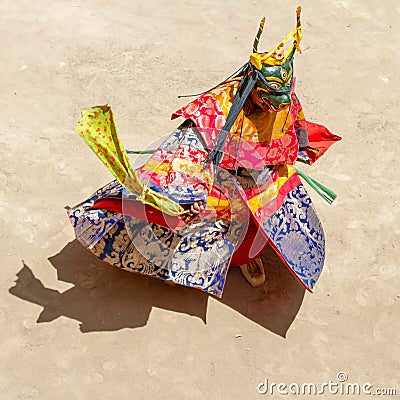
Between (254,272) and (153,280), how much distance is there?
0.63 meters

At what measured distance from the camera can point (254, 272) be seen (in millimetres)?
4785

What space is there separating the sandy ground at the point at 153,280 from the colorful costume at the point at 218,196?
362mm

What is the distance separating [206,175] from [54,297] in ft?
4.21

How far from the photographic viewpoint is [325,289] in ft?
16.0

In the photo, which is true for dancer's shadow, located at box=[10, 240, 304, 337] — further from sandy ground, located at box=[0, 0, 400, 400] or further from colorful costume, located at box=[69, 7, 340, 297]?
colorful costume, located at box=[69, 7, 340, 297]

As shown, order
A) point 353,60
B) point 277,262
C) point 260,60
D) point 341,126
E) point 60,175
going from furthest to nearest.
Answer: point 353,60 < point 341,126 < point 60,175 < point 277,262 < point 260,60

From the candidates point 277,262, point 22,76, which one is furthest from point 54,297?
point 22,76

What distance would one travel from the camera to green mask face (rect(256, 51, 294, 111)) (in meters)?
3.95

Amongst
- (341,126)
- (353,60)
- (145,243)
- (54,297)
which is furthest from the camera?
(353,60)

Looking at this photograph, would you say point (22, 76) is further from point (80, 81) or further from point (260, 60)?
point (260, 60)

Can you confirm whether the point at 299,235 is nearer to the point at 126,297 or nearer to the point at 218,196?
the point at 218,196

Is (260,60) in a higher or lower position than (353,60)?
higher

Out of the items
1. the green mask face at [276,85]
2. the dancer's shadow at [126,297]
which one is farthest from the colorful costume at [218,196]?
the dancer's shadow at [126,297]

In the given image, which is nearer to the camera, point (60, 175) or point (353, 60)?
point (60, 175)
